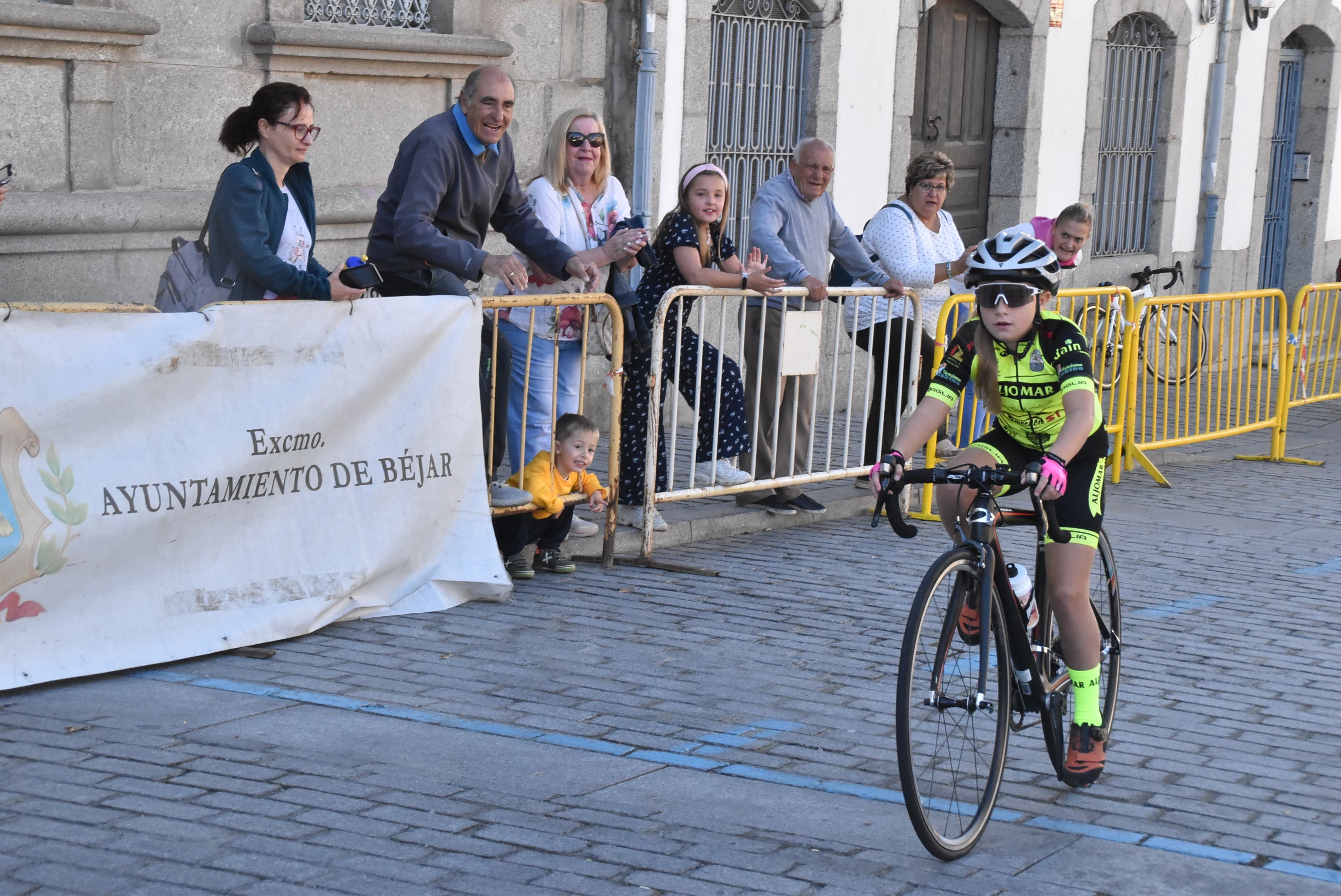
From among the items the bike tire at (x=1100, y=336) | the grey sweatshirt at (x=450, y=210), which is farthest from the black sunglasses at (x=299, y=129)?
the bike tire at (x=1100, y=336)

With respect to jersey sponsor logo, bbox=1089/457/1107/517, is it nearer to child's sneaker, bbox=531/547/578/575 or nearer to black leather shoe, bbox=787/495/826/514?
child's sneaker, bbox=531/547/578/575

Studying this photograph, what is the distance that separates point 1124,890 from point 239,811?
2.23 meters

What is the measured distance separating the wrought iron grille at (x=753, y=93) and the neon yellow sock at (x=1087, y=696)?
7.14 meters

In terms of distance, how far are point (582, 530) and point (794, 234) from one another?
6.42 feet

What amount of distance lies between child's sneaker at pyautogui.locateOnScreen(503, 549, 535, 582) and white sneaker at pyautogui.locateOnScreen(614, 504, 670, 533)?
0.56m

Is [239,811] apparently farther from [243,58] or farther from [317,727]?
[243,58]

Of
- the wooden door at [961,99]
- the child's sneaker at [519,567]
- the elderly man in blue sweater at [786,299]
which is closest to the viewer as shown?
the child's sneaker at [519,567]

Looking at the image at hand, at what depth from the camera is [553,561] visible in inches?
292

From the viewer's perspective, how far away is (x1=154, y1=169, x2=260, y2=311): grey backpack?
258 inches

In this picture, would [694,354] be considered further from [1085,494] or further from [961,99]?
[961,99]

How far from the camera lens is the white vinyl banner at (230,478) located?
5.50m

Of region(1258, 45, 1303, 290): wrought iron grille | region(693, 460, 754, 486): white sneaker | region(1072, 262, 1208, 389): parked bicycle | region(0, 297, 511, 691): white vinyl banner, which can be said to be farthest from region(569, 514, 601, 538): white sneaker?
region(1258, 45, 1303, 290): wrought iron grille

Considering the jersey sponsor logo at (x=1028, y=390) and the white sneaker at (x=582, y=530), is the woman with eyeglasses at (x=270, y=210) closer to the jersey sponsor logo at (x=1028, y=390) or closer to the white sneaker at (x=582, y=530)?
the white sneaker at (x=582, y=530)

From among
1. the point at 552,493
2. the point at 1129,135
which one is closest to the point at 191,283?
the point at 552,493
